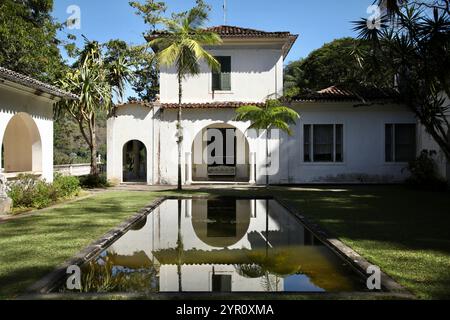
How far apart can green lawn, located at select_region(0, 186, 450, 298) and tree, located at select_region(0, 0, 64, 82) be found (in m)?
10.7

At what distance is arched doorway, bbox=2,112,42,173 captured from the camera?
15384 millimetres

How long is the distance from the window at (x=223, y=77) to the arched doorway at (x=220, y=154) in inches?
144

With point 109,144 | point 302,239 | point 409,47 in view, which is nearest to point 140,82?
point 109,144

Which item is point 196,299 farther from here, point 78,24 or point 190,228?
point 78,24

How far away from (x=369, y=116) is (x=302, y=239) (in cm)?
1437

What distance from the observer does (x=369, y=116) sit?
21.4 metres

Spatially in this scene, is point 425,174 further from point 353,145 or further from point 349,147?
point 349,147

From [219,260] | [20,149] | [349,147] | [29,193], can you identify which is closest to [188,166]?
[349,147]

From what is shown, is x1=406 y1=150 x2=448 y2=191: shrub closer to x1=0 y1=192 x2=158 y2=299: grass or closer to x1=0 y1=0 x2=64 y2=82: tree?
x1=0 y1=192 x2=158 y2=299: grass

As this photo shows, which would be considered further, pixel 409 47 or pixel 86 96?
pixel 86 96

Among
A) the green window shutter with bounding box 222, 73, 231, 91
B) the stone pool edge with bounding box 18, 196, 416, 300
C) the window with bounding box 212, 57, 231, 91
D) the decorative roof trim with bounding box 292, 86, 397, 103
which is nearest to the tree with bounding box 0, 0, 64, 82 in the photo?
the window with bounding box 212, 57, 231, 91

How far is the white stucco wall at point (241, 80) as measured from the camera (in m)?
22.3

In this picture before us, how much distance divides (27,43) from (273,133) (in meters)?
13.2

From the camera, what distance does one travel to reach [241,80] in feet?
73.5
